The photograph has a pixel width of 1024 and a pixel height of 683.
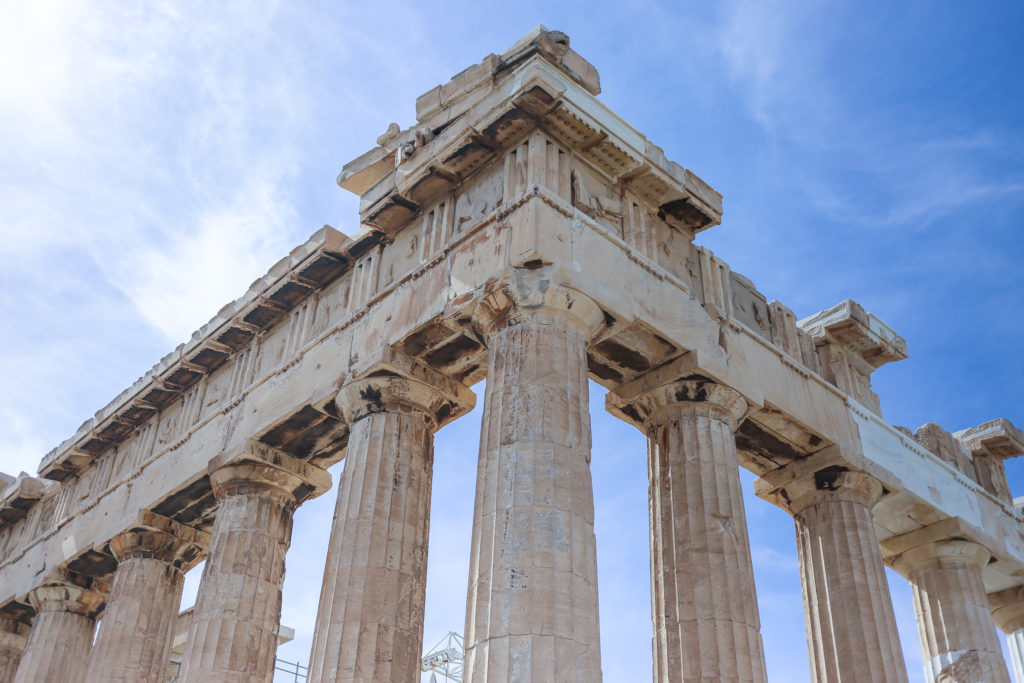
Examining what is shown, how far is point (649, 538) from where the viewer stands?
64.1ft

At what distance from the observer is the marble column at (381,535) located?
691 inches

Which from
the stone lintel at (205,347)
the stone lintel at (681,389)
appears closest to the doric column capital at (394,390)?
the stone lintel at (681,389)

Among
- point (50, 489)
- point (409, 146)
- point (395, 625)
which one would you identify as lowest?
point (395, 625)

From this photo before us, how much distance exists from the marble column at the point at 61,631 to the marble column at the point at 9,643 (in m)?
3.80

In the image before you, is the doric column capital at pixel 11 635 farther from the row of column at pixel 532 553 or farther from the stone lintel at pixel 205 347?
the row of column at pixel 532 553

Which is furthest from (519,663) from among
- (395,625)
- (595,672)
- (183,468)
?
(183,468)

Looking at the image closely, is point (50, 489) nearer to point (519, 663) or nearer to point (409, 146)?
point (409, 146)

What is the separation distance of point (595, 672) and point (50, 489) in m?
24.0

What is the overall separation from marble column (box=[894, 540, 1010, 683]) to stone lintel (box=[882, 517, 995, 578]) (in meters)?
0.03

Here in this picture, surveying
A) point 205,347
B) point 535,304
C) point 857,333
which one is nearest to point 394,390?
point 535,304

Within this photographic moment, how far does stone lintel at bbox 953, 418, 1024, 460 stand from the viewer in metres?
28.5

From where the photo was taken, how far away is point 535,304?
57.3ft

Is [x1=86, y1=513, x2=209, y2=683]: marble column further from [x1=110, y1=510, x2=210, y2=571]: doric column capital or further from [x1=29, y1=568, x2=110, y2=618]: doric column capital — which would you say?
[x1=29, y1=568, x2=110, y2=618]: doric column capital

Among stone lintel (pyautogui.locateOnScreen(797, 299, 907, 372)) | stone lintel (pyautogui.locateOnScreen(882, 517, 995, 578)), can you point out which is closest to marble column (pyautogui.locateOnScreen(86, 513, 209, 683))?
stone lintel (pyautogui.locateOnScreen(797, 299, 907, 372))
